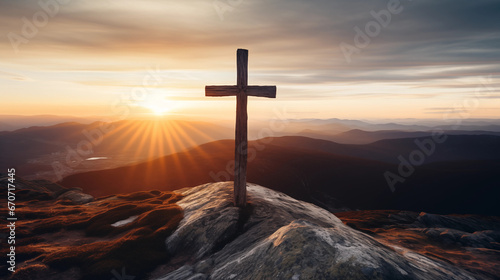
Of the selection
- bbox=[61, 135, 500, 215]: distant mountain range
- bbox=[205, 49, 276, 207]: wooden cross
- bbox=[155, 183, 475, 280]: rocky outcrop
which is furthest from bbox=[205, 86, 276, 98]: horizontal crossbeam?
bbox=[61, 135, 500, 215]: distant mountain range

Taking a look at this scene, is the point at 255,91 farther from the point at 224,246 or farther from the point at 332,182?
the point at 332,182

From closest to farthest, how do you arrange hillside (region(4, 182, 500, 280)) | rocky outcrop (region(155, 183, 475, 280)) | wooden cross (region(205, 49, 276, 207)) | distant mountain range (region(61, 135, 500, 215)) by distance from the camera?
rocky outcrop (region(155, 183, 475, 280)) → hillside (region(4, 182, 500, 280)) → wooden cross (region(205, 49, 276, 207)) → distant mountain range (region(61, 135, 500, 215))

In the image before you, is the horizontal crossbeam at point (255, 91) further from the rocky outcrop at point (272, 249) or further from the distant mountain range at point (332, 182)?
the distant mountain range at point (332, 182)

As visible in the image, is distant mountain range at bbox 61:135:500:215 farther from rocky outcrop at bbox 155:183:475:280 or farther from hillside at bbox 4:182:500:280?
rocky outcrop at bbox 155:183:475:280

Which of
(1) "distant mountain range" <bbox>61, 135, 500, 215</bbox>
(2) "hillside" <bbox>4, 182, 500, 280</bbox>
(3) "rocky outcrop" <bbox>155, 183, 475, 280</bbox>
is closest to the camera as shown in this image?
(3) "rocky outcrop" <bbox>155, 183, 475, 280</bbox>

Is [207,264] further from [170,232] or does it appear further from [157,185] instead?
[157,185]

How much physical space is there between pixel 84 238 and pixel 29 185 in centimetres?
4761

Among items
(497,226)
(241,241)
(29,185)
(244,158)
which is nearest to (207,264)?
(241,241)

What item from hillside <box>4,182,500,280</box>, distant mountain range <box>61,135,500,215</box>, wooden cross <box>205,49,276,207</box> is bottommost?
distant mountain range <box>61,135,500,215</box>

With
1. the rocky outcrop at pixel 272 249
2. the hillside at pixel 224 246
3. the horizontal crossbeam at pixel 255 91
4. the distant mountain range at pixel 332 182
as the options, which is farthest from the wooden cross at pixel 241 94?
the distant mountain range at pixel 332 182

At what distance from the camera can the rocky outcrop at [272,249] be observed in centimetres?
945

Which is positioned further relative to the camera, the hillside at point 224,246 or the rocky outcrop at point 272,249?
the hillside at point 224,246

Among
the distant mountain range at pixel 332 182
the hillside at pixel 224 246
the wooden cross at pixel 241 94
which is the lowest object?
the distant mountain range at pixel 332 182

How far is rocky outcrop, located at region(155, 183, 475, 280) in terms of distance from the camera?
945cm
